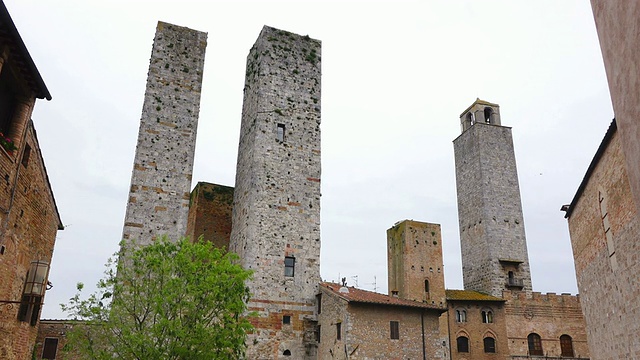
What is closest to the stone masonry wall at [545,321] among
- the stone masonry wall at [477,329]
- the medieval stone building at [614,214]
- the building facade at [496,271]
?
the building facade at [496,271]

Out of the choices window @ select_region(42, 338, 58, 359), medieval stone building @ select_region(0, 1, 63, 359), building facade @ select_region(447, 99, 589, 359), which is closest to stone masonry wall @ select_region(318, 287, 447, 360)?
building facade @ select_region(447, 99, 589, 359)

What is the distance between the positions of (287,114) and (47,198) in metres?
12.6

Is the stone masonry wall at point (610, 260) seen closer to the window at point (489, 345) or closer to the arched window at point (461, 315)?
the arched window at point (461, 315)

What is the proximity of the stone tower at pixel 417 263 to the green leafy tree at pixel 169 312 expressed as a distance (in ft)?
58.8

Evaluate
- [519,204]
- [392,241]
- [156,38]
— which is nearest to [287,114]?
[156,38]

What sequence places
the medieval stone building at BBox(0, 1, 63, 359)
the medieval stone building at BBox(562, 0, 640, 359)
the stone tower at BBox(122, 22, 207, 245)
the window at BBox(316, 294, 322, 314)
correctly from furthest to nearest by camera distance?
the window at BBox(316, 294, 322, 314) < the stone tower at BBox(122, 22, 207, 245) < the medieval stone building at BBox(0, 1, 63, 359) < the medieval stone building at BBox(562, 0, 640, 359)

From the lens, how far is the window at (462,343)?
31839 millimetres

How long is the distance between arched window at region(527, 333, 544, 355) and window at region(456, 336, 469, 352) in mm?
4352

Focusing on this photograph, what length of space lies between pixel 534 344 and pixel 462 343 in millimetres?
5115

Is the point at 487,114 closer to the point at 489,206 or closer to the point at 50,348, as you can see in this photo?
the point at 489,206

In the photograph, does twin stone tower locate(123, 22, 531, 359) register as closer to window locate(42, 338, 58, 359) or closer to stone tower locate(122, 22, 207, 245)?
stone tower locate(122, 22, 207, 245)

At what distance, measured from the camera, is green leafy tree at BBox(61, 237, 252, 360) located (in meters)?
14.8

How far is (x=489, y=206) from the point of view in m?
39.9

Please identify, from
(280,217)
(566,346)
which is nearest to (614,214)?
(280,217)
